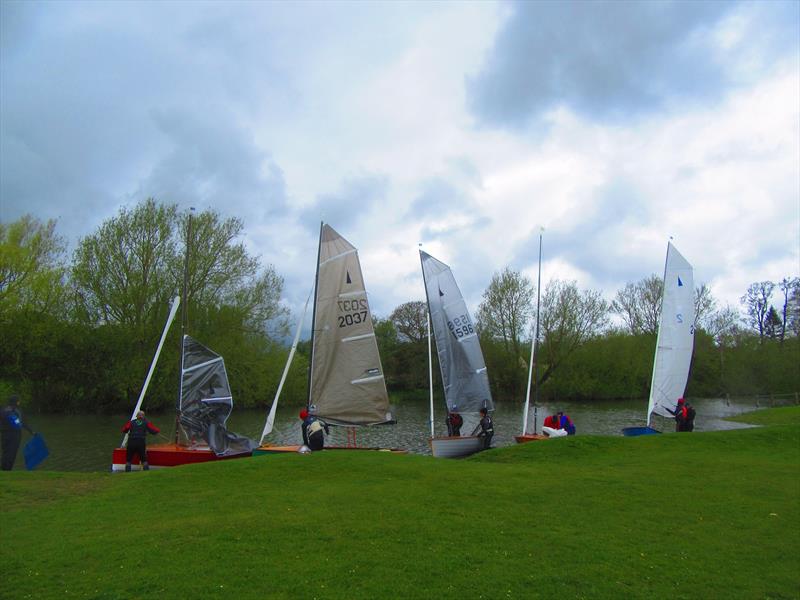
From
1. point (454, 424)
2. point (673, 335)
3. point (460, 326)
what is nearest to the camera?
point (454, 424)

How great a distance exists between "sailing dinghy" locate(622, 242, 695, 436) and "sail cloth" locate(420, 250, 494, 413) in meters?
7.21

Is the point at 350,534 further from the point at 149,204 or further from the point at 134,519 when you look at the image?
the point at 149,204

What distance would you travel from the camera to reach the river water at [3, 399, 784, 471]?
Result: 68.9 ft

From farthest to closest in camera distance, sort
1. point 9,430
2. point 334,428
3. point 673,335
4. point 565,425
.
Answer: point 334,428
point 673,335
point 565,425
point 9,430

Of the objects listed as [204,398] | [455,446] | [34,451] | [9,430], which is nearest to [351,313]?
[204,398]

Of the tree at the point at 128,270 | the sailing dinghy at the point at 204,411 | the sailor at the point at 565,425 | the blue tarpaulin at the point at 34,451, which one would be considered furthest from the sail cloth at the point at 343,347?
the tree at the point at 128,270

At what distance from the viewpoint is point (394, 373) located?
60625 mm

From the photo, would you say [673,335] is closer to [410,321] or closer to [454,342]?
[454,342]

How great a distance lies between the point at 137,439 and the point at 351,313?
6.40 m

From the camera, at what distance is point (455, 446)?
1661cm

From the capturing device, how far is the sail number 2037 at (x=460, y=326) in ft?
63.0

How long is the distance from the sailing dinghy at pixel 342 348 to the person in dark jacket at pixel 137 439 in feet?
13.9

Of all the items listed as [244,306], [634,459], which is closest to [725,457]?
[634,459]

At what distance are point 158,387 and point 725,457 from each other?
32056mm
